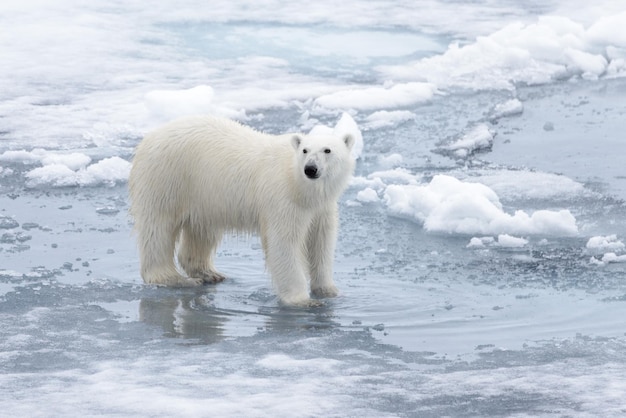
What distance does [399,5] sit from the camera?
14.5 m

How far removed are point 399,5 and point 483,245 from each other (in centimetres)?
812

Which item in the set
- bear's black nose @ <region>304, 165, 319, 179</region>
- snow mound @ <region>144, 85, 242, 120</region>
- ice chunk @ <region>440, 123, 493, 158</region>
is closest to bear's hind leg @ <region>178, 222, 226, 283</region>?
bear's black nose @ <region>304, 165, 319, 179</region>

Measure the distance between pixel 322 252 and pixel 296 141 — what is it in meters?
0.69

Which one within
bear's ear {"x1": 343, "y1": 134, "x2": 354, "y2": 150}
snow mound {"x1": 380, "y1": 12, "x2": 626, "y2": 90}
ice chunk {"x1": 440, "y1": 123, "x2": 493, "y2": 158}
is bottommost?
ice chunk {"x1": 440, "y1": 123, "x2": 493, "y2": 158}

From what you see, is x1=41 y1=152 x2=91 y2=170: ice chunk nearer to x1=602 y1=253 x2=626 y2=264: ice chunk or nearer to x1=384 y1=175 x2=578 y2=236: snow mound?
x1=384 y1=175 x2=578 y2=236: snow mound

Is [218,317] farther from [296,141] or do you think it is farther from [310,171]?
[296,141]

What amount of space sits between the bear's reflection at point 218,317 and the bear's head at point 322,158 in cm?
70

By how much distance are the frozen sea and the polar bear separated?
20cm

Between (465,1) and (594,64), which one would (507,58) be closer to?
(594,64)

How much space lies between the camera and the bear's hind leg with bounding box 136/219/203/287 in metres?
6.41

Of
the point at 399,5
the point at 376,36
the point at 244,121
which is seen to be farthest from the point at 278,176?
the point at 399,5

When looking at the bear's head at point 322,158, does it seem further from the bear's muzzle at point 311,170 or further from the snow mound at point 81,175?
the snow mound at point 81,175

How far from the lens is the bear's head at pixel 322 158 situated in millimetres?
5754

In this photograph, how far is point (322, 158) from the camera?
5.81 metres
